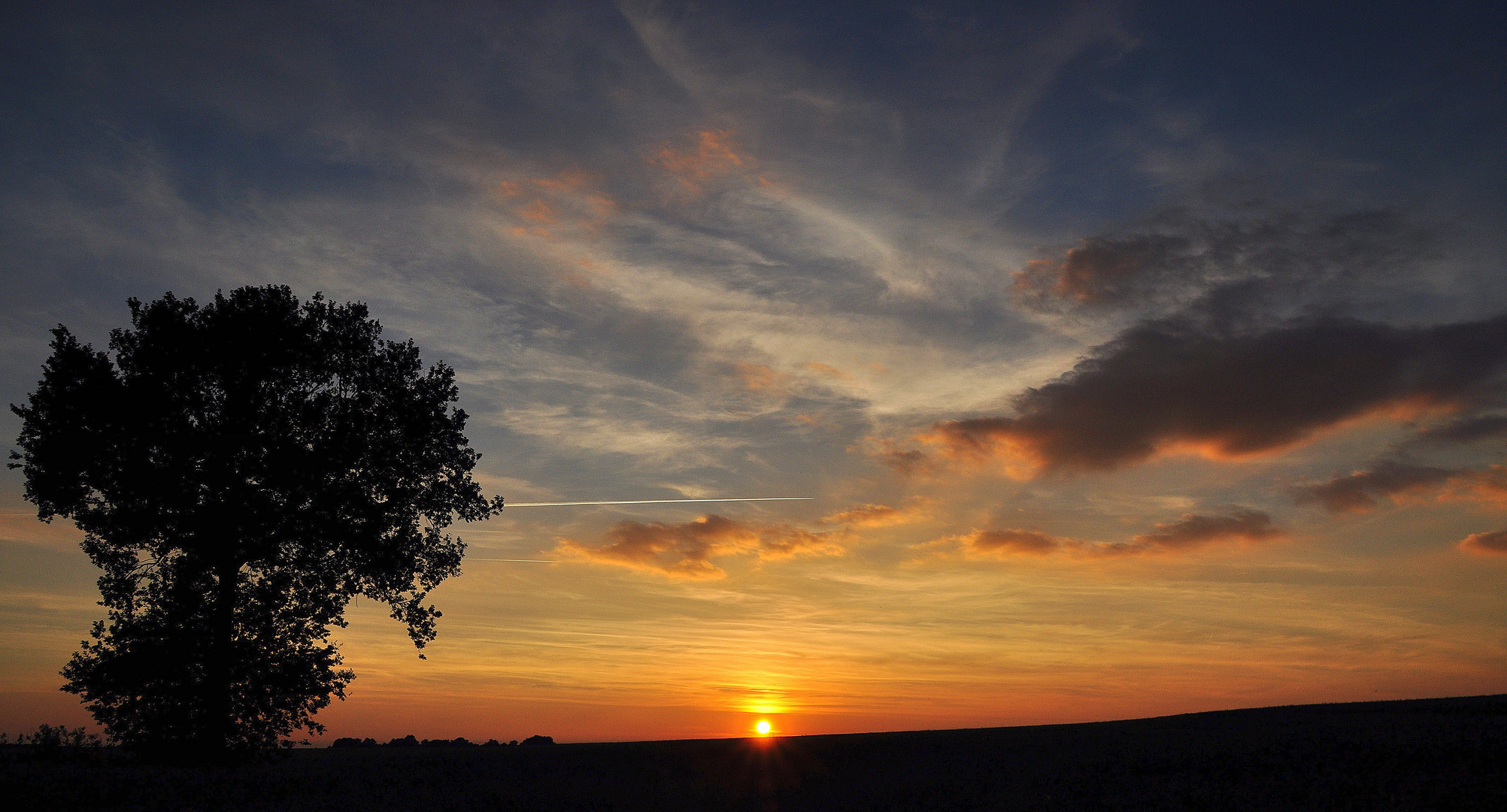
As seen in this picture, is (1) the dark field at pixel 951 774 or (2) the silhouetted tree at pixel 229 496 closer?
(1) the dark field at pixel 951 774

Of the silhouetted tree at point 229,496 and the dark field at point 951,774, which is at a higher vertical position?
the silhouetted tree at point 229,496

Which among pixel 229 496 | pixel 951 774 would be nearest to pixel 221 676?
pixel 229 496

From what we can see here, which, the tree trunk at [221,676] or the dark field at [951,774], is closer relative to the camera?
the dark field at [951,774]

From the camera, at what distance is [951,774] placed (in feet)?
86.9

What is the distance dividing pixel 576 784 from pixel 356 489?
12968 millimetres

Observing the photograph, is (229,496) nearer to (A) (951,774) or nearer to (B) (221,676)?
(B) (221,676)

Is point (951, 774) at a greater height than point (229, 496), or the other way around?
point (229, 496)

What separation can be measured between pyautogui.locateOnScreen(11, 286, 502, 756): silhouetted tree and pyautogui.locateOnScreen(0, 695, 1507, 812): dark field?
8.46 ft

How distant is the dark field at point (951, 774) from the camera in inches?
819

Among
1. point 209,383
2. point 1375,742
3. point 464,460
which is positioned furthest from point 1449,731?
point 209,383

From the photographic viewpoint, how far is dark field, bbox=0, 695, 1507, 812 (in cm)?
2081

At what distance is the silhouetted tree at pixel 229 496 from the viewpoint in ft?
96.6

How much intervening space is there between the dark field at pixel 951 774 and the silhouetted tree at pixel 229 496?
8.46ft

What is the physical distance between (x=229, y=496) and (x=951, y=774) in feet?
83.5
